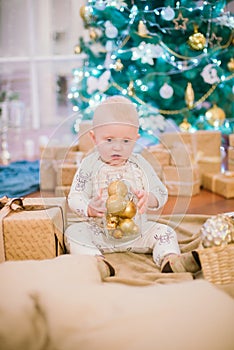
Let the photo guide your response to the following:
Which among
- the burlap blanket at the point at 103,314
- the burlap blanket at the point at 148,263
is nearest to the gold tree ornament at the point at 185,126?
the burlap blanket at the point at 148,263

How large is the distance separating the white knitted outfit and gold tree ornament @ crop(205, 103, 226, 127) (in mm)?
1665

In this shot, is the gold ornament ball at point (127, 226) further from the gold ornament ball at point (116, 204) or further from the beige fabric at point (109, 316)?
the beige fabric at point (109, 316)

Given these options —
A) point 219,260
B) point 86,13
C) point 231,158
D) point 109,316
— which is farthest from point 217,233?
point 86,13

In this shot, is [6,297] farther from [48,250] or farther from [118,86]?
[118,86]

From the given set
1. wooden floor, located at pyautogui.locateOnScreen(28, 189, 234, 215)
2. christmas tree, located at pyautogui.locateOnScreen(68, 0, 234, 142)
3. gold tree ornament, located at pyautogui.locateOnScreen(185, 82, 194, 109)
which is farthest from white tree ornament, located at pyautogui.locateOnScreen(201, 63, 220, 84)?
wooden floor, located at pyautogui.locateOnScreen(28, 189, 234, 215)

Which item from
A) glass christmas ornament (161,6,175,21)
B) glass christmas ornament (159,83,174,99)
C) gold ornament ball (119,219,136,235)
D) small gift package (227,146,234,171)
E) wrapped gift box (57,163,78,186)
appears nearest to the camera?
gold ornament ball (119,219,136,235)

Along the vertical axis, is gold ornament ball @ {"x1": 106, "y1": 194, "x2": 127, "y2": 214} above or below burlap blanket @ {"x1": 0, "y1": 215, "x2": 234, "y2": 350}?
above

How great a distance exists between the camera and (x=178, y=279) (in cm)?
117

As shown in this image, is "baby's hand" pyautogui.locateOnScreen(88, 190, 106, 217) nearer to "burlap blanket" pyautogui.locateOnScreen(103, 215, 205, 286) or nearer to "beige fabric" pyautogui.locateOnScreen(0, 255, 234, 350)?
"burlap blanket" pyautogui.locateOnScreen(103, 215, 205, 286)

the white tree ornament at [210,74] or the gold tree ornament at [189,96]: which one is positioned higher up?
the white tree ornament at [210,74]

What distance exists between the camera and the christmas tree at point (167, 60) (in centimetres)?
278

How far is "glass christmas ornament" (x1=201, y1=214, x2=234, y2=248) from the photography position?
115cm

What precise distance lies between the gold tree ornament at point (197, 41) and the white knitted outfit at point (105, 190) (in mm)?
1577

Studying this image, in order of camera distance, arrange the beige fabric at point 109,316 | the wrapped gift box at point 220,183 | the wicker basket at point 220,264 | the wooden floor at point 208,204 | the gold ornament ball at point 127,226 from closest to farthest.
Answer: the beige fabric at point 109,316 → the wicker basket at point 220,264 → the gold ornament ball at point 127,226 → the wooden floor at point 208,204 → the wrapped gift box at point 220,183
